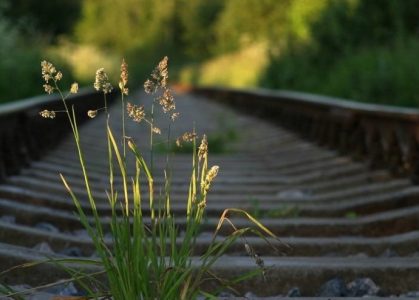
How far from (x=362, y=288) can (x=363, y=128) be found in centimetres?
388

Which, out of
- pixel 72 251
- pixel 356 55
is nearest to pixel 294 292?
pixel 72 251

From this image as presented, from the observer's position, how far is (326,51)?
1703 cm

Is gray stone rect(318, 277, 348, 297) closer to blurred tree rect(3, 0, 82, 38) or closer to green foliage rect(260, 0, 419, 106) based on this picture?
green foliage rect(260, 0, 419, 106)

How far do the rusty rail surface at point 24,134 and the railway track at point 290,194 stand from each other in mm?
14

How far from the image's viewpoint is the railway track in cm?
322

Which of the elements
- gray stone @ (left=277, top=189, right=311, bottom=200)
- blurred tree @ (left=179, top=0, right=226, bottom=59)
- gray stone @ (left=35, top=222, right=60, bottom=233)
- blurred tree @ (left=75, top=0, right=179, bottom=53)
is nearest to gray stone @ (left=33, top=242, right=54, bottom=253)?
gray stone @ (left=35, top=222, right=60, bottom=233)

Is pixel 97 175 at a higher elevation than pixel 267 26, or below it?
below

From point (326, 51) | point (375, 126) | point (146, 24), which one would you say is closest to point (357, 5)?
point (326, 51)

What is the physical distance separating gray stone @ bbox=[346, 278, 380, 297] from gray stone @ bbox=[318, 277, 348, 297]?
26 mm

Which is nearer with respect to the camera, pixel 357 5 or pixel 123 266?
pixel 123 266

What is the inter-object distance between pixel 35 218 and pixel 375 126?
2939mm

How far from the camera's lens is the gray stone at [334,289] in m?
3.13

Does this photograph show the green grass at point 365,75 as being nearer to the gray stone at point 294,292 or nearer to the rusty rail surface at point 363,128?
the rusty rail surface at point 363,128

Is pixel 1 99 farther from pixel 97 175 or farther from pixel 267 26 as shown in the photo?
pixel 267 26
